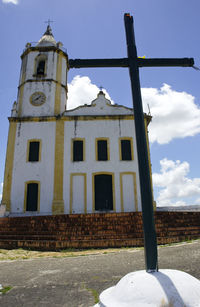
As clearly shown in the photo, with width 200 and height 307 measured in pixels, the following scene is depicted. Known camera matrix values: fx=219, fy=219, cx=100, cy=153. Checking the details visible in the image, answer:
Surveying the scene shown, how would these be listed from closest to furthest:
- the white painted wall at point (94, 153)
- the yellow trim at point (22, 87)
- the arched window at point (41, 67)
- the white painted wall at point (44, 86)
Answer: the white painted wall at point (94, 153) < the white painted wall at point (44, 86) < the yellow trim at point (22, 87) < the arched window at point (41, 67)

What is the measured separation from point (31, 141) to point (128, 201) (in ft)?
26.9

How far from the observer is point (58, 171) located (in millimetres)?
15117

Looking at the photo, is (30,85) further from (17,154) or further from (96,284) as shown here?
(96,284)

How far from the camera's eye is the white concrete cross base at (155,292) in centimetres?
171

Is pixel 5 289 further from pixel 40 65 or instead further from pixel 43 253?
pixel 40 65

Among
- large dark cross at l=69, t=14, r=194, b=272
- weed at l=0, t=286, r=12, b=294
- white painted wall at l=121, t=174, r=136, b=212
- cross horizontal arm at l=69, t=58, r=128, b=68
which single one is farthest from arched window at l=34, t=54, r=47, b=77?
weed at l=0, t=286, r=12, b=294

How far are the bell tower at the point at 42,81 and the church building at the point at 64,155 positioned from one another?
0.08 metres

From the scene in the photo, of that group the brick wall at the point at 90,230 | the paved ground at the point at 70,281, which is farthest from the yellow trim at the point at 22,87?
the paved ground at the point at 70,281

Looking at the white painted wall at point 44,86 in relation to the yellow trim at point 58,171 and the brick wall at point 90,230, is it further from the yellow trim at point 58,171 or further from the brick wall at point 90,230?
the brick wall at point 90,230

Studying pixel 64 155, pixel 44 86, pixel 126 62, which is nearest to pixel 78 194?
pixel 64 155

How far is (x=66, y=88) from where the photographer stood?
1861 cm

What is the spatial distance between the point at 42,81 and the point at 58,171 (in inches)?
306

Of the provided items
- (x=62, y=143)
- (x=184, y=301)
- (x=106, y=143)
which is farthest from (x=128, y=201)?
(x=184, y=301)

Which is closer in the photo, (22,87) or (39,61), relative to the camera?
(22,87)
